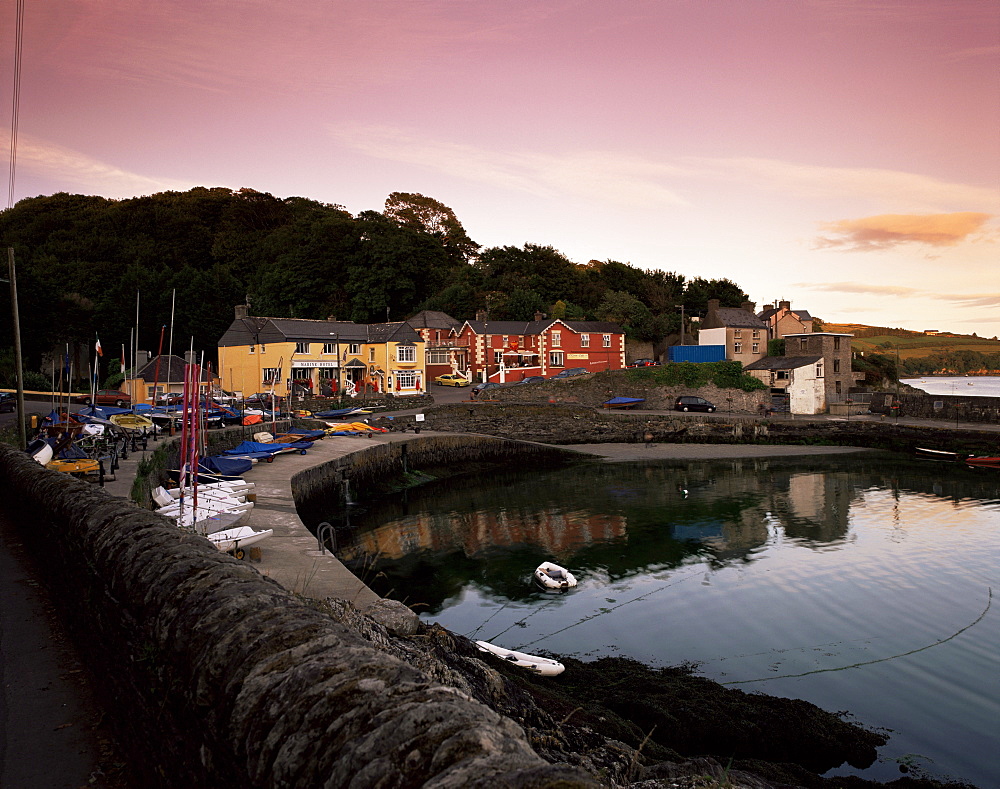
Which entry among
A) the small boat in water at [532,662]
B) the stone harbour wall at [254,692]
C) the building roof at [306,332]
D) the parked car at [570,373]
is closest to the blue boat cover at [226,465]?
the small boat in water at [532,662]

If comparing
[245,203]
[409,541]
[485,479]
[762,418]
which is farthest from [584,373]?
[245,203]

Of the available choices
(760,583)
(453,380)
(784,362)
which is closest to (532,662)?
(760,583)

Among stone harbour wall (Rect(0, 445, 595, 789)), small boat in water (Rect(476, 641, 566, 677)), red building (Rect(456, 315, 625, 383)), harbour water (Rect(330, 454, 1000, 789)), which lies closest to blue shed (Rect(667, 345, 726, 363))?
red building (Rect(456, 315, 625, 383))

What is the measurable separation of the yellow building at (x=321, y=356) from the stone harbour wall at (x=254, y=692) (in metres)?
55.0

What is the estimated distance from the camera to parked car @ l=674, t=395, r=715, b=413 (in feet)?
191

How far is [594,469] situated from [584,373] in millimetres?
→ 20262

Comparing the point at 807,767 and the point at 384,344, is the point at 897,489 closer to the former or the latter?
the point at 807,767

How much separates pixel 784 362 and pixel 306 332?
142 feet

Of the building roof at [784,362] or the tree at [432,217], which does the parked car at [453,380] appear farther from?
the tree at [432,217]

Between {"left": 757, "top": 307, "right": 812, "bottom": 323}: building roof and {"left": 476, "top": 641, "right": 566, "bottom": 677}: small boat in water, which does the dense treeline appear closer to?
{"left": 757, "top": 307, "right": 812, "bottom": 323}: building roof

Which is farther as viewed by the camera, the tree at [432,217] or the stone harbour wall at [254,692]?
the tree at [432,217]

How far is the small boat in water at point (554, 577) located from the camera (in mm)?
19641

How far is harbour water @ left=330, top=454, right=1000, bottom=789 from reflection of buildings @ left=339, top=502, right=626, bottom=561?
0.13 metres

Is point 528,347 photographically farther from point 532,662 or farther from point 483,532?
point 532,662
